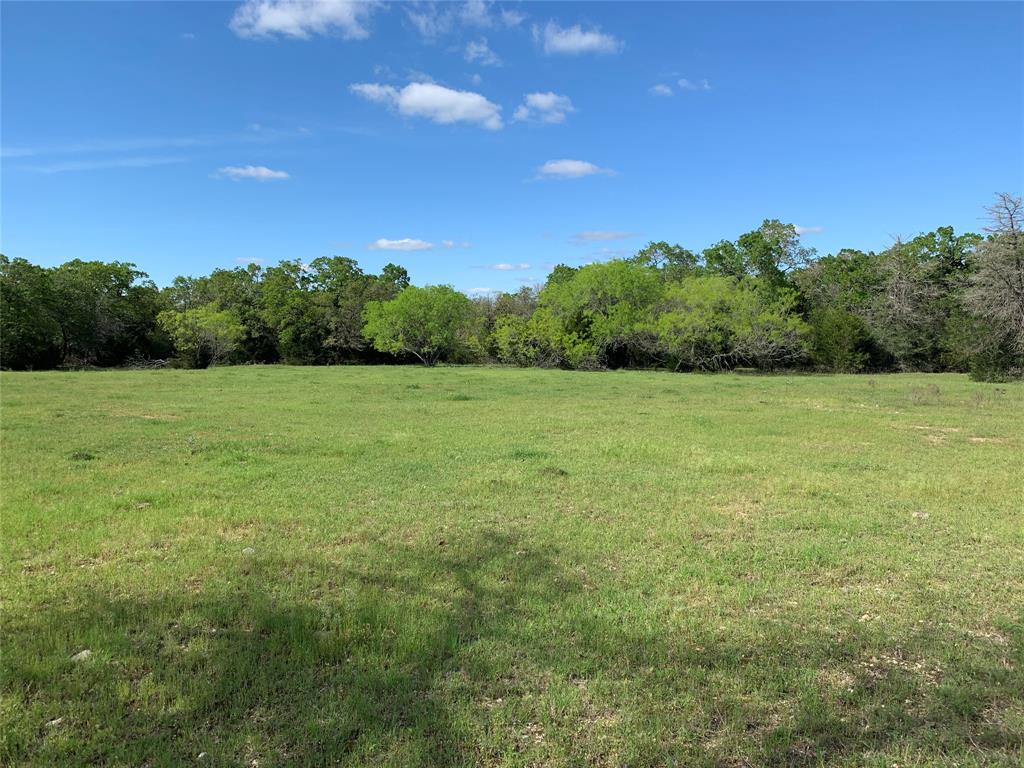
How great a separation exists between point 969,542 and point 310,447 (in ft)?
32.0

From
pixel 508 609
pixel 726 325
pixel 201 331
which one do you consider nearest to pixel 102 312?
pixel 201 331

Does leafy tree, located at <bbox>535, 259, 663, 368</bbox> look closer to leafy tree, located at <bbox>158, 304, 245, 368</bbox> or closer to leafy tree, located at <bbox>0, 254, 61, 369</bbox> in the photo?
leafy tree, located at <bbox>158, 304, 245, 368</bbox>

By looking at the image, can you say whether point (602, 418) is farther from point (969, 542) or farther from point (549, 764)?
point (549, 764)

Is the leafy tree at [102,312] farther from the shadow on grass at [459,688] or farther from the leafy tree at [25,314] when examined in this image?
the shadow on grass at [459,688]

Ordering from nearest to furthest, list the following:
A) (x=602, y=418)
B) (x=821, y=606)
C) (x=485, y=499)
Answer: (x=821, y=606) → (x=485, y=499) → (x=602, y=418)

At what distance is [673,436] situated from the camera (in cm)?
1289

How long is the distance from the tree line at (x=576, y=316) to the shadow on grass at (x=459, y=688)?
38360 millimetres

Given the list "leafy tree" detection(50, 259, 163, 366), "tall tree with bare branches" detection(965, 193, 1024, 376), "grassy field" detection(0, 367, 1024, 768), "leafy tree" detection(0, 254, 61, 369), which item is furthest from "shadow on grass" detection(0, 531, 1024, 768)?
"leafy tree" detection(50, 259, 163, 366)

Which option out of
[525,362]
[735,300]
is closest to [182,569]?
[735,300]

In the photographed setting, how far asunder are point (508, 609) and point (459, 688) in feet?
3.54

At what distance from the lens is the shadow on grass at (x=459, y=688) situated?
9.93 feet

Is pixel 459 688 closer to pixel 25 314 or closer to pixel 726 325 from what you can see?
pixel 726 325

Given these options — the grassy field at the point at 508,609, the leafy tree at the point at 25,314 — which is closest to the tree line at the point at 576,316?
the leafy tree at the point at 25,314

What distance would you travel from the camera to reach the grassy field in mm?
3131
